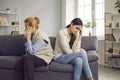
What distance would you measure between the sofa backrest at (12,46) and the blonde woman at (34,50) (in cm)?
64

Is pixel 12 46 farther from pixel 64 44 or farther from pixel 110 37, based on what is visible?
pixel 110 37

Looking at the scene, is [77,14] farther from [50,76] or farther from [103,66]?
[50,76]

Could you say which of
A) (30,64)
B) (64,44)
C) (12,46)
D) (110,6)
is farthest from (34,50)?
(110,6)

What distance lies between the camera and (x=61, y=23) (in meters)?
7.89

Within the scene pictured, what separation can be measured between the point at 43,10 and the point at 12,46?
3519 millimetres

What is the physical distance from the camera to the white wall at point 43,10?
23.6 feet

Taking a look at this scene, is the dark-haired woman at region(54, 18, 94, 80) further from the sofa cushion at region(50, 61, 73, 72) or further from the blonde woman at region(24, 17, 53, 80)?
the blonde woman at region(24, 17, 53, 80)

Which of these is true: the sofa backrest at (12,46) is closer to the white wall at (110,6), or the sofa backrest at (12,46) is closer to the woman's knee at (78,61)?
the woman's knee at (78,61)

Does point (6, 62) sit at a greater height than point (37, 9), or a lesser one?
lesser

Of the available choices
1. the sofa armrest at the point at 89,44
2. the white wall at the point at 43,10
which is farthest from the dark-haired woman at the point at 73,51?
the white wall at the point at 43,10

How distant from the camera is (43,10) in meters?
7.62

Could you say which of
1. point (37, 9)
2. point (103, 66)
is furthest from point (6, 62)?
point (37, 9)

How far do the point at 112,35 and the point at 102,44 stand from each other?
59 cm

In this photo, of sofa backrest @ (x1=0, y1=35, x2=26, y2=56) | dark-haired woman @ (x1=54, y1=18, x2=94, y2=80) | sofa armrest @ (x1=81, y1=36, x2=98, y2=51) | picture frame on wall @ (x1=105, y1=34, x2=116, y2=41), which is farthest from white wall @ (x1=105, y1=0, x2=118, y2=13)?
sofa backrest @ (x1=0, y1=35, x2=26, y2=56)
